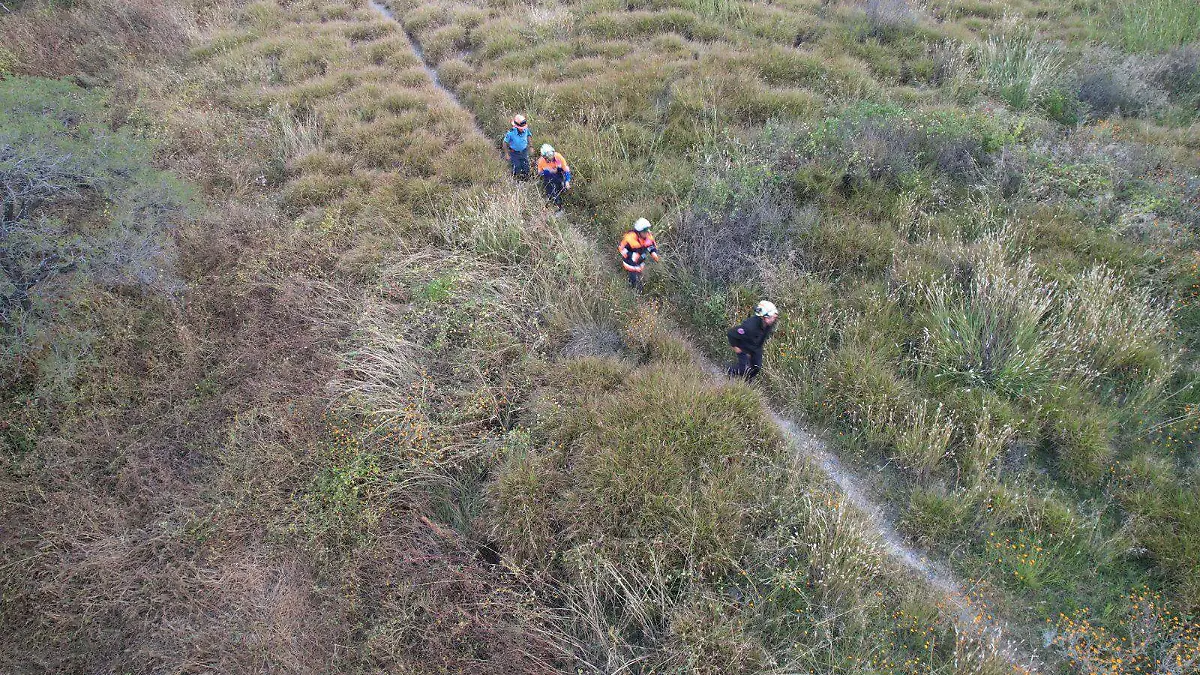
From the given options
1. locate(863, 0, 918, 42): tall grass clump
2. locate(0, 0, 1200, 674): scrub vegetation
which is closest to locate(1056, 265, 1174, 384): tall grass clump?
locate(0, 0, 1200, 674): scrub vegetation

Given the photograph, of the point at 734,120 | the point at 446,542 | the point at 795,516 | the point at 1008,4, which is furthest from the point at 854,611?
the point at 1008,4

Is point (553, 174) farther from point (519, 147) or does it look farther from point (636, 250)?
point (636, 250)

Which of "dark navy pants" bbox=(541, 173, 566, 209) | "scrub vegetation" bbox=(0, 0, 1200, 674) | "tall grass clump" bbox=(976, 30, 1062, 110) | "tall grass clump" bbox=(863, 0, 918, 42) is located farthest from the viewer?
"tall grass clump" bbox=(863, 0, 918, 42)

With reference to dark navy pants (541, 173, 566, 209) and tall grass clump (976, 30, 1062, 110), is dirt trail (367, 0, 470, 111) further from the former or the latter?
tall grass clump (976, 30, 1062, 110)

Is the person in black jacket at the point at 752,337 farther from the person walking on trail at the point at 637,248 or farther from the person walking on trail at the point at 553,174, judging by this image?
the person walking on trail at the point at 553,174

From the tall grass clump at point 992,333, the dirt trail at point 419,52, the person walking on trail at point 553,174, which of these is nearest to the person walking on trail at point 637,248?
the person walking on trail at point 553,174

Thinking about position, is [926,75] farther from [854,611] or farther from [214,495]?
[214,495]
